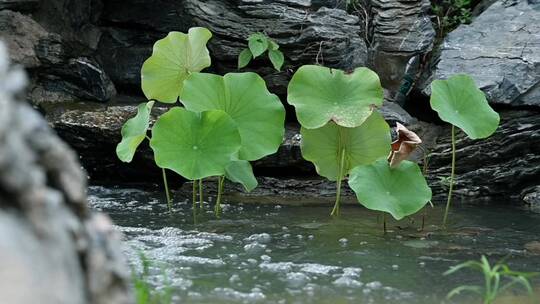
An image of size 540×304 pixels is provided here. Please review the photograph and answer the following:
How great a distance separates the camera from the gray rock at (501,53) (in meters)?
4.73

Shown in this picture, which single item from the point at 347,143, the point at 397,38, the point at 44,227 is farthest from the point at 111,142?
the point at 44,227

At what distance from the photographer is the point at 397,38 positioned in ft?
17.5

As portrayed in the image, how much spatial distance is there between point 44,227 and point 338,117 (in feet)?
9.47

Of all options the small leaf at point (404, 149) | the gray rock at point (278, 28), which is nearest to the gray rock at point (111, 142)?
the gray rock at point (278, 28)

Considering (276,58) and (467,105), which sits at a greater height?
(276,58)

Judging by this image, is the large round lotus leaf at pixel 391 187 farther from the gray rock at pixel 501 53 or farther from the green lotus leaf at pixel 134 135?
the gray rock at pixel 501 53

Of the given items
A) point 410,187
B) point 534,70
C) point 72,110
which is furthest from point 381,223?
point 72,110

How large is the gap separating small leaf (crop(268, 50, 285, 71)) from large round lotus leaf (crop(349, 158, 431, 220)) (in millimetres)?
1196

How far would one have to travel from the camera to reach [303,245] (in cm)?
330

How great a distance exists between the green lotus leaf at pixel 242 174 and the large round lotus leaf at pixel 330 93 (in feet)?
1.32

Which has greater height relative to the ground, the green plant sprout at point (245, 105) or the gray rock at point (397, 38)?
the gray rock at point (397, 38)

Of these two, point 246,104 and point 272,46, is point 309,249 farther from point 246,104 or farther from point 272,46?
point 272,46

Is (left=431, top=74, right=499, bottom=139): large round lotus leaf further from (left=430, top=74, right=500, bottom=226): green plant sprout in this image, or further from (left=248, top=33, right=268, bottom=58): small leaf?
(left=248, top=33, right=268, bottom=58): small leaf

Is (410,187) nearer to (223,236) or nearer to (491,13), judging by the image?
(223,236)
